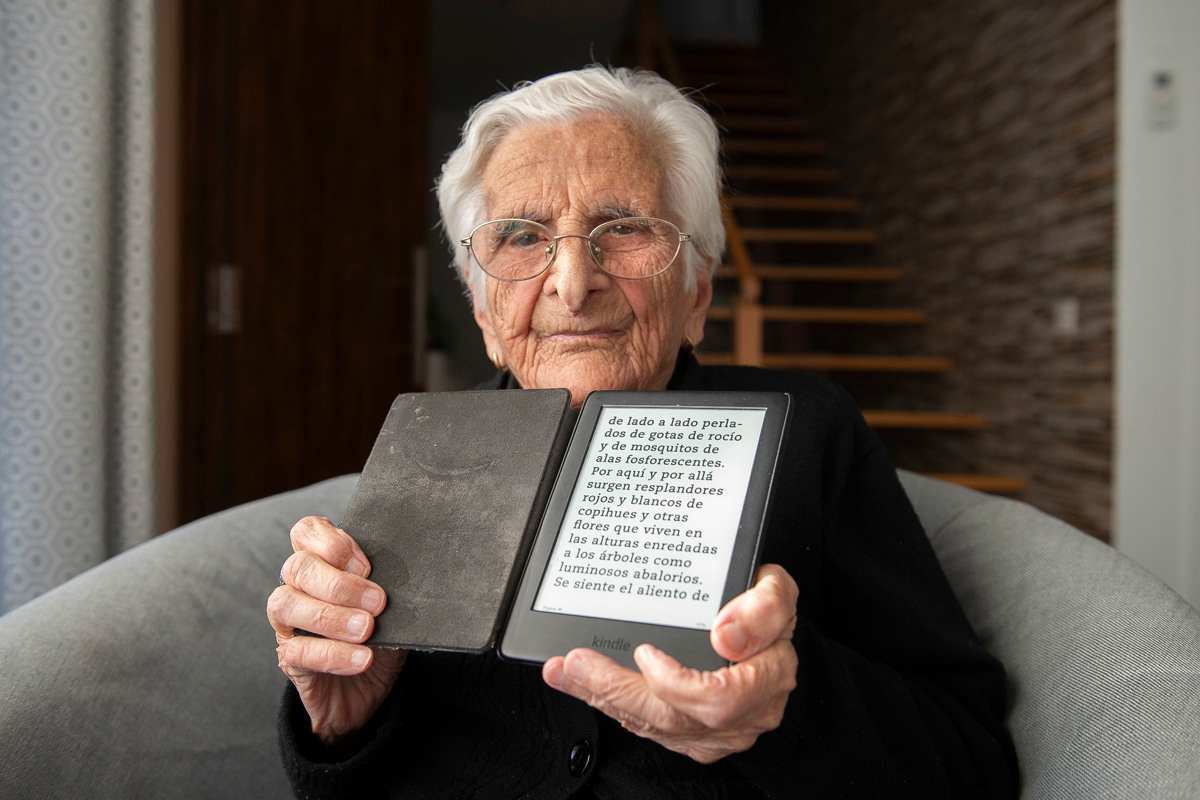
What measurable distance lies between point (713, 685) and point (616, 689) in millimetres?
68

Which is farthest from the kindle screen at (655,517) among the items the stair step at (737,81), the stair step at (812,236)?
the stair step at (737,81)

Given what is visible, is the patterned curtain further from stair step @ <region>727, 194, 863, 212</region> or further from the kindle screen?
stair step @ <region>727, 194, 863, 212</region>

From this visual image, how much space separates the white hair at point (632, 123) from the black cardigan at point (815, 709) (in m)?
0.21

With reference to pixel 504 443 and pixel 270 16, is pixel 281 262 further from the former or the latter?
pixel 504 443

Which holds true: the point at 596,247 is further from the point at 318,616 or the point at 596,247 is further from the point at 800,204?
the point at 800,204

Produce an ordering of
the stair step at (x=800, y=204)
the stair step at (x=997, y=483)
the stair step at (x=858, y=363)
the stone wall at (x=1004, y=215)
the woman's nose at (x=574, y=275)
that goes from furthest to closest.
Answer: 1. the stair step at (x=800, y=204)
2. the stair step at (x=858, y=363)
3. the stair step at (x=997, y=483)
4. the stone wall at (x=1004, y=215)
5. the woman's nose at (x=574, y=275)

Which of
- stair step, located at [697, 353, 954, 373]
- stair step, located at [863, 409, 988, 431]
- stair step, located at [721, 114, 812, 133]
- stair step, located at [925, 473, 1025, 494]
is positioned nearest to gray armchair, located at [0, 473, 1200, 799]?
stair step, located at [925, 473, 1025, 494]

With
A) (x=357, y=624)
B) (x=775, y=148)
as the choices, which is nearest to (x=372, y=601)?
(x=357, y=624)

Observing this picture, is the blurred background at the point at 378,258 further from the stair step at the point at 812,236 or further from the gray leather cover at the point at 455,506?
the gray leather cover at the point at 455,506

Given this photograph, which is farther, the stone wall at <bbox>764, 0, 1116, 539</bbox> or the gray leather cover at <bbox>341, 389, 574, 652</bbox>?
the stone wall at <bbox>764, 0, 1116, 539</bbox>

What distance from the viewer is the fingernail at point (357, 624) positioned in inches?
28.3

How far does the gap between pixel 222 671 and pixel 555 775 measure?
1.69 ft

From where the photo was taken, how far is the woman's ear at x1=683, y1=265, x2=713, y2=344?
45.9 inches

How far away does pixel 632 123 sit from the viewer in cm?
107
